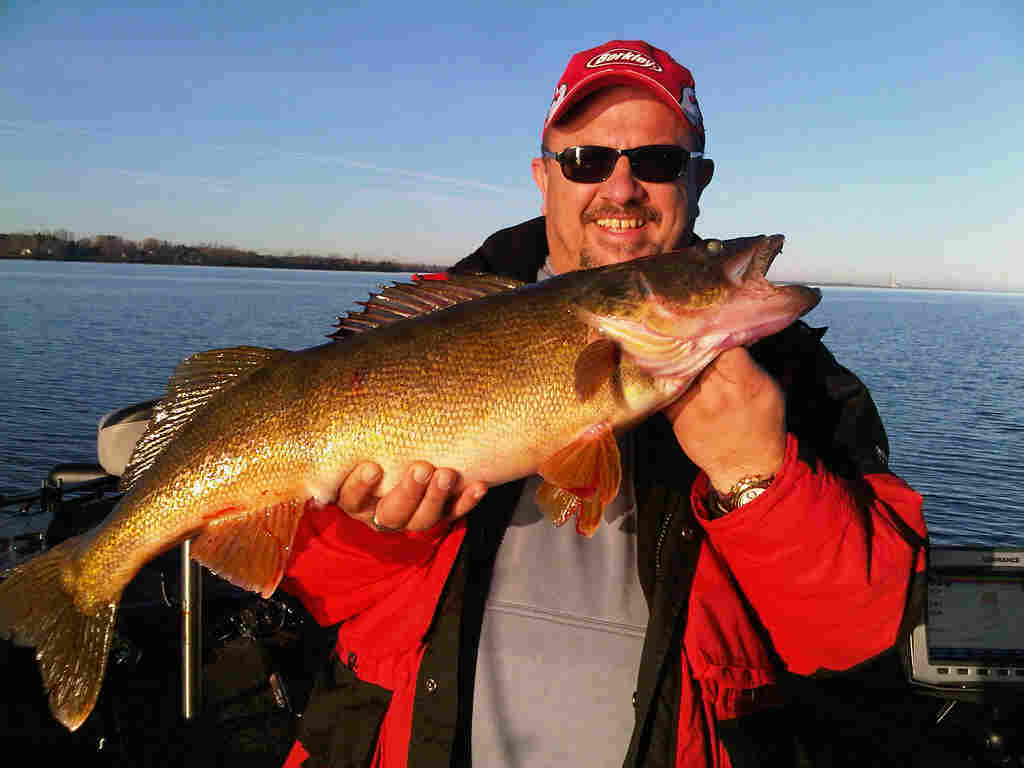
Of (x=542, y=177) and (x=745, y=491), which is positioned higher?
(x=542, y=177)

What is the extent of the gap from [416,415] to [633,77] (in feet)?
6.15

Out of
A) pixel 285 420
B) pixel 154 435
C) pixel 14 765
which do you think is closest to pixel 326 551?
pixel 285 420

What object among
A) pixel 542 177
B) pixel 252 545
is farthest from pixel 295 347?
pixel 252 545

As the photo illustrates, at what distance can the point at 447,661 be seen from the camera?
7.40 feet

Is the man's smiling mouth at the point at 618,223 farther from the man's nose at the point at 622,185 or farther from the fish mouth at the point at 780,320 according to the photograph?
the fish mouth at the point at 780,320

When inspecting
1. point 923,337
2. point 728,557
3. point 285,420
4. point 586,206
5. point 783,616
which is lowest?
point 923,337

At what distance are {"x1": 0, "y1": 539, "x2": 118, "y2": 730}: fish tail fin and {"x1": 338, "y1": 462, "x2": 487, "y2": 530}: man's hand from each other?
110 centimetres

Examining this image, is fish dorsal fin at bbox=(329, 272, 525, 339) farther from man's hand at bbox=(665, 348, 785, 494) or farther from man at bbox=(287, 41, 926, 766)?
man's hand at bbox=(665, 348, 785, 494)

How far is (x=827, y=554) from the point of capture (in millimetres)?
2045

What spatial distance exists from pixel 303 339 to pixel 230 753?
21.7 m

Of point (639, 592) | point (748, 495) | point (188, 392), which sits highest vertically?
point (188, 392)

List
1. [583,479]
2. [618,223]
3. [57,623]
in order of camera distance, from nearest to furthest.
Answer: [583,479]
[57,623]
[618,223]

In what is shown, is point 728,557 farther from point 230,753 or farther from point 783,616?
point 230,753

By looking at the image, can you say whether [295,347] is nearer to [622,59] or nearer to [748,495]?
[622,59]
